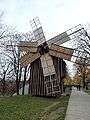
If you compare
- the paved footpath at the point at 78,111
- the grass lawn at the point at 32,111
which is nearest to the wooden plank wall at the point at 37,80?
the paved footpath at the point at 78,111

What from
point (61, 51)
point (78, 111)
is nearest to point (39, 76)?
point (61, 51)

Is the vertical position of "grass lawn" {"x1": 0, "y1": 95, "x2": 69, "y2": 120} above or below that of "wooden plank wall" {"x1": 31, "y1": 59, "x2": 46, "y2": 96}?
below

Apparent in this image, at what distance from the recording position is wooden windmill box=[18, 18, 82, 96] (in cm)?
3509

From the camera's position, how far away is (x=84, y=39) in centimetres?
5881

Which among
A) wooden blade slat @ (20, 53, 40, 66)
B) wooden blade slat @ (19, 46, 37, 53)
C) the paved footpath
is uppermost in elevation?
wooden blade slat @ (19, 46, 37, 53)

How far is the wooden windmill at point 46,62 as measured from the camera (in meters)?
35.1

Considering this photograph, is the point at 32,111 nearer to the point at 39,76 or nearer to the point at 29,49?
the point at 39,76

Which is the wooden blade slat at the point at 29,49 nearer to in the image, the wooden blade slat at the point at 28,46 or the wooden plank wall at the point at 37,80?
the wooden blade slat at the point at 28,46

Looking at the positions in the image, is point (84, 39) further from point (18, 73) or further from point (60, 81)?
point (60, 81)

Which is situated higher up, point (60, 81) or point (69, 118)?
point (60, 81)

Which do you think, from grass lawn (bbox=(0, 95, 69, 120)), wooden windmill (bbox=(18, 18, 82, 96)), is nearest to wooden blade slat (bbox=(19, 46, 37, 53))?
wooden windmill (bbox=(18, 18, 82, 96))

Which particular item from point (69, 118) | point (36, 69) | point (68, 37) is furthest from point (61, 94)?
point (69, 118)

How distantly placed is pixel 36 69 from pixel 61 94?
385cm

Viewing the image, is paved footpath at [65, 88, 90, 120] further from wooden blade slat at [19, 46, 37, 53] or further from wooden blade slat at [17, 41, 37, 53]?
wooden blade slat at [17, 41, 37, 53]
